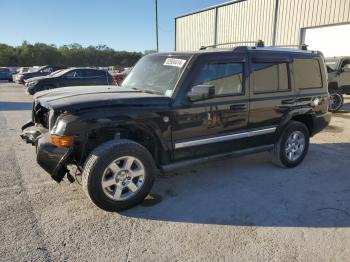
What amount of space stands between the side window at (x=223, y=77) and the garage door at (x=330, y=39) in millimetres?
14732

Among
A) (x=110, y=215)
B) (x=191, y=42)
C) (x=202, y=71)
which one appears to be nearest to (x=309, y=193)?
(x=202, y=71)

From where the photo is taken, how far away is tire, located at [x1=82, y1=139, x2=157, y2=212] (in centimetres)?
360

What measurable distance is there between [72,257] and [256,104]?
3213 millimetres

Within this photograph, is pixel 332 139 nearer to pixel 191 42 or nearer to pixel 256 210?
pixel 256 210

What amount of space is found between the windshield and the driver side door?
268mm

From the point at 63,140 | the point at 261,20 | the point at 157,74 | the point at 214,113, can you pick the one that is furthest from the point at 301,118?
the point at 261,20

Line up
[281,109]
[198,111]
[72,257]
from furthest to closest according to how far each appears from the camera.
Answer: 1. [281,109]
2. [198,111]
3. [72,257]

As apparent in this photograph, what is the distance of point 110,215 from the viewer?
3744 mm

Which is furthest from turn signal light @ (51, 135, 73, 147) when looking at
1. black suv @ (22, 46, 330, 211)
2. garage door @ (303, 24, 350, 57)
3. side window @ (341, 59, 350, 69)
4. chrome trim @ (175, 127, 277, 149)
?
garage door @ (303, 24, 350, 57)

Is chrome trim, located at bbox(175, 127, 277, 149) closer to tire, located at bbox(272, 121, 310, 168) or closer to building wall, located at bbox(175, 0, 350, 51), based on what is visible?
tire, located at bbox(272, 121, 310, 168)

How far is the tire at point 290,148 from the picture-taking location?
17.6ft

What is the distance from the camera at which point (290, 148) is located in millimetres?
5512

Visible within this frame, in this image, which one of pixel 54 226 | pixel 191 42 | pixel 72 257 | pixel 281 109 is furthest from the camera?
pixel 191 42

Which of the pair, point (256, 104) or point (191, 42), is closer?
point (256, 104)
